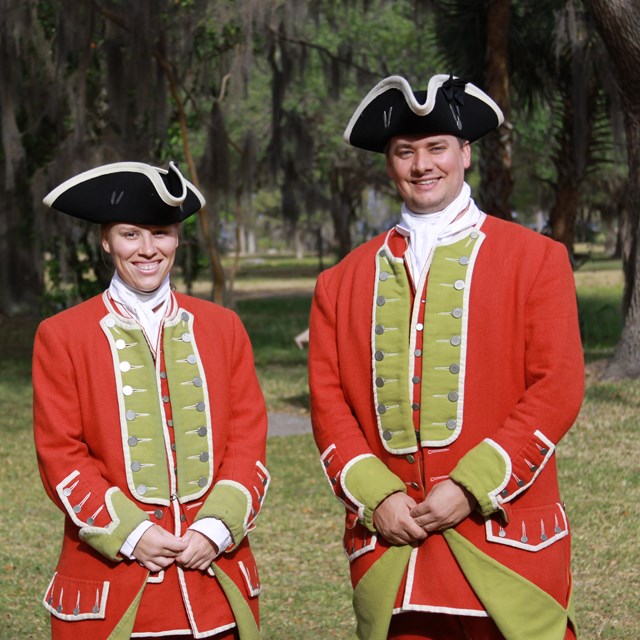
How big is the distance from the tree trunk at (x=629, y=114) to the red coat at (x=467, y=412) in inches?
254

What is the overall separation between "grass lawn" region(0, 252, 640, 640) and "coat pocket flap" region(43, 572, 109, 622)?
2.21 m

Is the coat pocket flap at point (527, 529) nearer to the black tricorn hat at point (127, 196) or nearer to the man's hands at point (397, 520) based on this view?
the man's hands at point (397, 520)

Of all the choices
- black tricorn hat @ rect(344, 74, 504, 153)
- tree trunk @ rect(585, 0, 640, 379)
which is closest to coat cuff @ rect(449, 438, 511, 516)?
black tricorn hat @ rect(344, 74, 504, 153)

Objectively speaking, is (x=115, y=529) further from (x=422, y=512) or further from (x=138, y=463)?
(x=422, y=512)

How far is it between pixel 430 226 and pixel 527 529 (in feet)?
2.86

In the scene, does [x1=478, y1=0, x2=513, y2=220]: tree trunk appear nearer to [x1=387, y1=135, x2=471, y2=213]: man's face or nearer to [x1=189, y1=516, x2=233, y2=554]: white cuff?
[x1=387, y1=135, x2=471, y2=213]: man's face

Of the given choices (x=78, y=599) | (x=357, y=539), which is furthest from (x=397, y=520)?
(x=78, y=599)

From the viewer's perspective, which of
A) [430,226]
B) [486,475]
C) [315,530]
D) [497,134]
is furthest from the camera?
[497,134]

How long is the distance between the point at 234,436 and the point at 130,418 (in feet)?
1.02

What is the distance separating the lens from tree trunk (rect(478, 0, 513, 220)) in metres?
11.4

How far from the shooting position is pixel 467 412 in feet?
10.2

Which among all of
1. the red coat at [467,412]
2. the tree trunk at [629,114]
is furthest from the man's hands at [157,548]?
the tree trunk at [629,114]

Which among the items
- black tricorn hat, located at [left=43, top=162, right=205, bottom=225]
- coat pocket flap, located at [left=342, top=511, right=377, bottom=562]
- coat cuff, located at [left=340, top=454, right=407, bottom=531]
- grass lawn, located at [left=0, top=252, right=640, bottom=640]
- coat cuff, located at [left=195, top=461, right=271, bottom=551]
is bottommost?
grass lawn, located at [left=0, top=252, right=640, bottom=640]

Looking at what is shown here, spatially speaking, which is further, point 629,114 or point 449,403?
point 629,114
